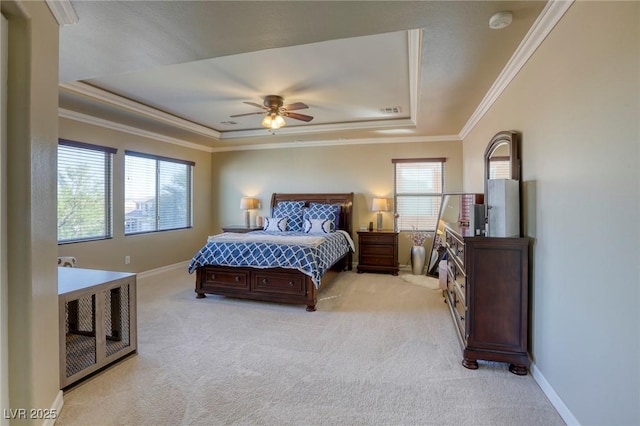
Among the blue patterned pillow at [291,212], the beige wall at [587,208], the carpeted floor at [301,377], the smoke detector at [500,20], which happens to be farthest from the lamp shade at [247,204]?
the smoke detector at [500,20]

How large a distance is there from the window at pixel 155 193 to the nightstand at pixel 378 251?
3.66 meters

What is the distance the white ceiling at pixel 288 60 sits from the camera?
195 cm

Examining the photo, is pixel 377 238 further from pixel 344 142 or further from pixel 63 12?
pixel 63 12

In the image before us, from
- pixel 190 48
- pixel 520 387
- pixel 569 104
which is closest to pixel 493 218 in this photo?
pixel 569 104

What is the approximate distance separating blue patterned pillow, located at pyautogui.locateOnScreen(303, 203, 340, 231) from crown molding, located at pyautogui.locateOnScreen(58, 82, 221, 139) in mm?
2350

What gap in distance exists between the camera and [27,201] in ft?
5.29

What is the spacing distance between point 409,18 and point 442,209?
4.13m

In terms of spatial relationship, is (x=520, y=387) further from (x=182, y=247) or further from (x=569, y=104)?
(x=182, y=247)

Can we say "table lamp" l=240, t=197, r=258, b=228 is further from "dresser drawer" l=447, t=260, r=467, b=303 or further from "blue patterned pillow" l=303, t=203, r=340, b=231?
"dresser drawer" l=447, t=260, r=467, b=303

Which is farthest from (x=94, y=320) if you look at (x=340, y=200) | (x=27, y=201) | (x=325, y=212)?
(x=340, y=200)

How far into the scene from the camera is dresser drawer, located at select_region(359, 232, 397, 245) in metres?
5.48

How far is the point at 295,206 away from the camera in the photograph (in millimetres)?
5980

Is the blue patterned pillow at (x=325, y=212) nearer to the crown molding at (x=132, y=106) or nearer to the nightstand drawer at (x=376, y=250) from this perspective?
the nightstand drawer at (x=376, y=250)

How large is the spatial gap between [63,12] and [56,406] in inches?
94.9
